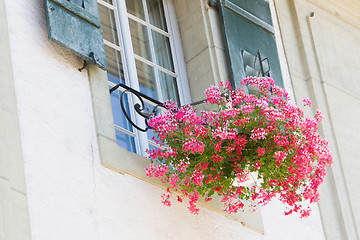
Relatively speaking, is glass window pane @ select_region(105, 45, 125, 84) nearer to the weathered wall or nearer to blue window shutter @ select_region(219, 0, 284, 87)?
blue window shutter @ select_region(219, 0, 284, 87)

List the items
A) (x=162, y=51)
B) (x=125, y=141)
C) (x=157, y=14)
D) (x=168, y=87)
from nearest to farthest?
(x=125, y=141), (x=168, y=87), (x=162, y=51), (x=157, y=14)

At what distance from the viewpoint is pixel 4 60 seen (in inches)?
205

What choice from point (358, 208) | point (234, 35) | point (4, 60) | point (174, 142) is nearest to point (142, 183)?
point (174, 142)

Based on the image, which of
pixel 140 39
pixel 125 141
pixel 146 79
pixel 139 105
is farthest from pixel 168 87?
pixel 139 105

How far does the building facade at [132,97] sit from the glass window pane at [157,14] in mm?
11

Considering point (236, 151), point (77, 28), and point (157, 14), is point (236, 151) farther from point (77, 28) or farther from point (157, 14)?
Result: point (157, 14)

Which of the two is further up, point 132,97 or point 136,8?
point 136,8

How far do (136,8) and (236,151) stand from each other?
1847 millimetres

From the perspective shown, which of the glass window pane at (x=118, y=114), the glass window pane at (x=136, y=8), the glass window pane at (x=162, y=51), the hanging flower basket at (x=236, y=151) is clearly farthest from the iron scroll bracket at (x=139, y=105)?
the glass window pane at (x=136, y=8)

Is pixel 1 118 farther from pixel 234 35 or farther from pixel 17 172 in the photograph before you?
pixel 234 35

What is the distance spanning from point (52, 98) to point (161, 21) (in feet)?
6.23

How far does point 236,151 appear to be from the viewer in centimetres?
559

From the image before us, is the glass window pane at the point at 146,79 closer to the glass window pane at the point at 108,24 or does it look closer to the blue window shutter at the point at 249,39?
the glass window pane at the point at 108,24

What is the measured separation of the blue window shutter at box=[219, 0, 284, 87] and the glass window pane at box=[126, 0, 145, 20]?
60 cm
